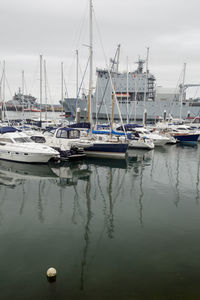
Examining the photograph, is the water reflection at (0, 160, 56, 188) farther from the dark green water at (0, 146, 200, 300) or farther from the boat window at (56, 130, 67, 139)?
the boat window at (56, 130, 67, 139)

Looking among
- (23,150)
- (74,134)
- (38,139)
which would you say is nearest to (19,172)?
(23,150)

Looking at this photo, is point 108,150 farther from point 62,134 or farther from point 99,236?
point 99,236

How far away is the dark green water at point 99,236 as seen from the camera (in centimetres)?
643

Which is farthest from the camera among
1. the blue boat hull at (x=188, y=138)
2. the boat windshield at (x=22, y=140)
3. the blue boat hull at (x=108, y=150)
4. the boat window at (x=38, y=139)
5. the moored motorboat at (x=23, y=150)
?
the blue boat hull at (x=188, y=138)

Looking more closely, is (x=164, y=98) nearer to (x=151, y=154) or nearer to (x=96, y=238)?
(x=151, y=154)

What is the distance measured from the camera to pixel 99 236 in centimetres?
919

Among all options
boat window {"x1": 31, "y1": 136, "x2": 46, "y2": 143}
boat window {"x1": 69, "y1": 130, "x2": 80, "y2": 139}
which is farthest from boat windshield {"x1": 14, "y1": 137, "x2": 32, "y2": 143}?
boat window {"x1": 69, "y1": 130, "x2": 80, "y2": 139}

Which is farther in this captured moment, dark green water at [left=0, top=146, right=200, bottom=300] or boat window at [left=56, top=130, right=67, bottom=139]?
boat window at [left=56, top=130, right=67, bottom=139]

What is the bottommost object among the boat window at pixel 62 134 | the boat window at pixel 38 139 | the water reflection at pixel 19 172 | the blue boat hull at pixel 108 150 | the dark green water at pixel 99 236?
the dark green water at pixel 99 236

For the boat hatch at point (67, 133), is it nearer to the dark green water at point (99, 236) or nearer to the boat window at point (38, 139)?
the boat window at point (38, 139)

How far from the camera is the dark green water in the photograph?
6.43 metres

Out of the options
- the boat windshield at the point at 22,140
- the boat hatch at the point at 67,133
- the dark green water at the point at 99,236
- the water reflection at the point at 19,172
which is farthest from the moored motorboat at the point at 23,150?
the boat hatch at the point at 67,133

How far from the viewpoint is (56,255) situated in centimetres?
780

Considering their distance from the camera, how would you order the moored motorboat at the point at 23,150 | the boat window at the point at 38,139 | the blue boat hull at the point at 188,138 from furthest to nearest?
the blue boat hull at the point at 188,138 → the boat window at the point at 38,139 → the moored motorboat at the point at 23,150
